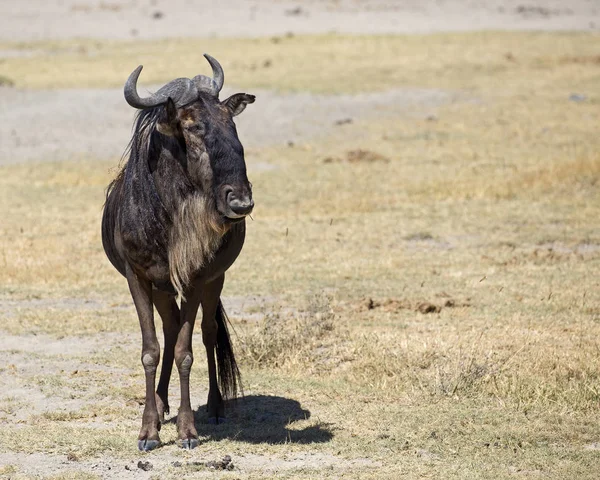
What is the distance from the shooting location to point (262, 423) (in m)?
7.66

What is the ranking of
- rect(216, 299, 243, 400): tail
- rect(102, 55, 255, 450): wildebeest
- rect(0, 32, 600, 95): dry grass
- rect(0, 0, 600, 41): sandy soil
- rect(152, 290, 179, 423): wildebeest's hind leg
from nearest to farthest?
rect(102, 55, 255, 450): wildebeest → rect(152, 290, 179, 423): wildebeest's hind leg → rect(216, 299, 243, 400): tail → rect(0, 32, 600, 95): dry grass → rect(0, 0, 600, 41): sandy soil

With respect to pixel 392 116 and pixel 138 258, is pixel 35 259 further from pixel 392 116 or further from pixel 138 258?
pixel 392 116

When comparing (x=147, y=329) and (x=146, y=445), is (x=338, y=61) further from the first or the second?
(x=146, y=445)

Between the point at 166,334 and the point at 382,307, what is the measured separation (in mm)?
3602

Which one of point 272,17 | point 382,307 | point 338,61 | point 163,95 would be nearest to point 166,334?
point 163,95

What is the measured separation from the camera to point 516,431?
7.15 metres

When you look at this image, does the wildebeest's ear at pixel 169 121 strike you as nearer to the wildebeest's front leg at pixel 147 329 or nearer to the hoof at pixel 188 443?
the wildebeest's front leg at pixel 147 329

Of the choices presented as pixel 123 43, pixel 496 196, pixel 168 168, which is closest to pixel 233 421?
pixel 168 168

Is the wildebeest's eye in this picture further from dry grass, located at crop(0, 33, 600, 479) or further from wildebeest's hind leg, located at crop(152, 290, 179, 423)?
dry grass, located at crop(0, 33, 600, 479)

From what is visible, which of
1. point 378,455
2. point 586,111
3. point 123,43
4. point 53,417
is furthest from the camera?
point 123,43

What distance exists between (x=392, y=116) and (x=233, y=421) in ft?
62.1

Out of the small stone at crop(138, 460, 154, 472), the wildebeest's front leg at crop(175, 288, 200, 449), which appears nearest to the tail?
the wildebeest's front leg at crop(175, 288, 200, 449)

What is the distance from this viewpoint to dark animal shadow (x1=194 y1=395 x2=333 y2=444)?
7.23m

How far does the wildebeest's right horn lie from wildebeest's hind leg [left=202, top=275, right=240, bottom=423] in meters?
1.41
